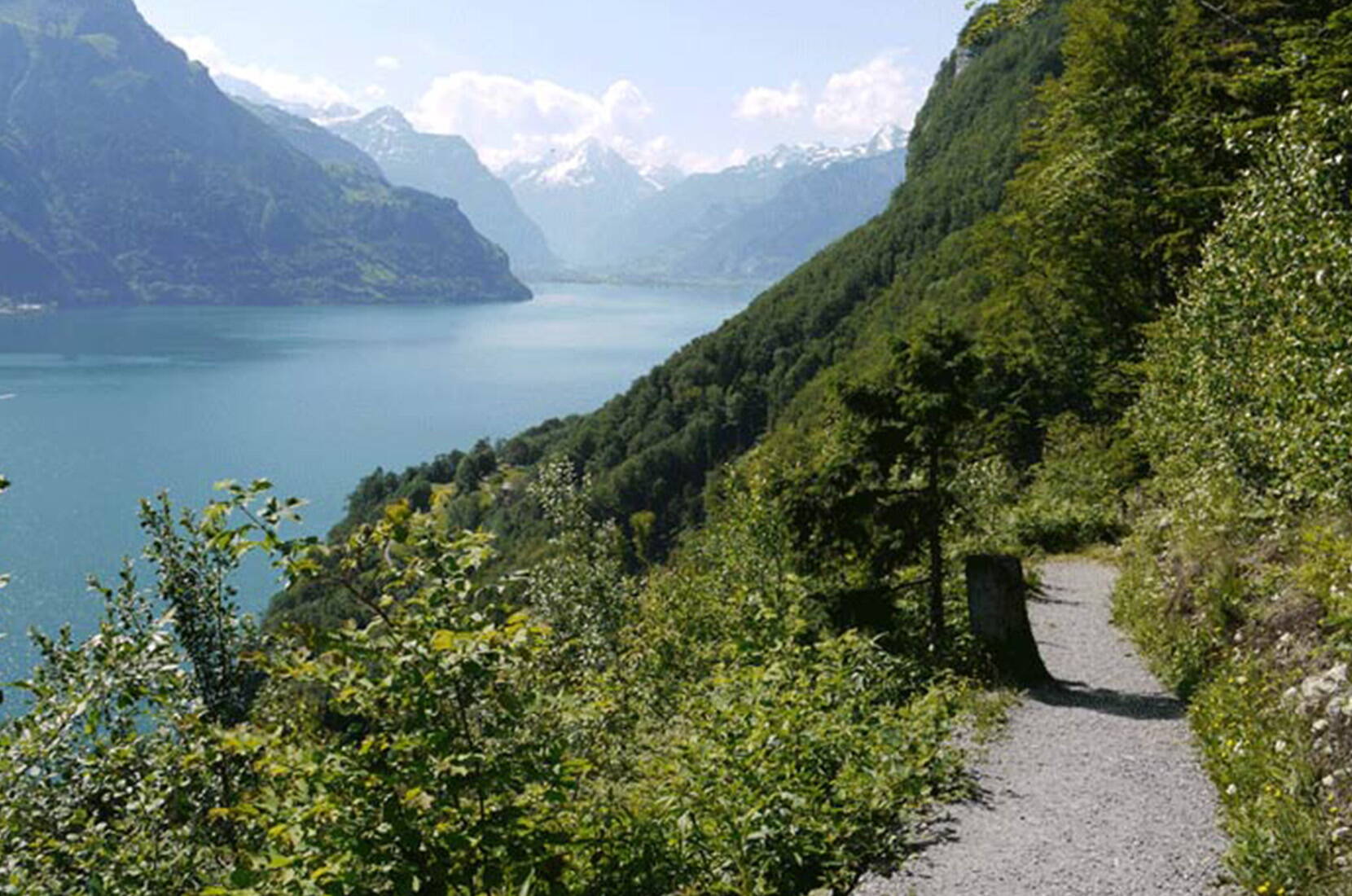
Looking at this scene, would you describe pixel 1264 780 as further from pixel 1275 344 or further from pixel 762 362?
pixel 762 362

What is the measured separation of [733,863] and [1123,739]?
5.48 m

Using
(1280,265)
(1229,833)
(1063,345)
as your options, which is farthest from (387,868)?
(1063,345)

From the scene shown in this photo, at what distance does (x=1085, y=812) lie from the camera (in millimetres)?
8133

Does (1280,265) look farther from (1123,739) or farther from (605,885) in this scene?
(605,885)

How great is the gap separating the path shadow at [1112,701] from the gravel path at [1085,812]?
20 mm

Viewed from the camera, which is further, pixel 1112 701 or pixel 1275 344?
pixel 1112 701

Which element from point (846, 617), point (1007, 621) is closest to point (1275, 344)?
point (1007, 621)

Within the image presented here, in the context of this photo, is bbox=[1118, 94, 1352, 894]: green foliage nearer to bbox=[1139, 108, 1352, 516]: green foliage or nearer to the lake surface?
bbox=[1139, 108, 1352, 516]: green foliage

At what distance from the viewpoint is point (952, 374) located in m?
12.1

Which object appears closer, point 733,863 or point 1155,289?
point 733,863

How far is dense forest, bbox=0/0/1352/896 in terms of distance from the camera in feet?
14.9

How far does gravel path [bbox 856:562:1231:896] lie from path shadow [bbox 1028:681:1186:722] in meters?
0.02

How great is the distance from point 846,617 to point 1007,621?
2.09 m

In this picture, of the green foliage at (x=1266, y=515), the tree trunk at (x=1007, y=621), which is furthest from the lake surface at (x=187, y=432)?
the green foliage at (x=1266, y=515)
